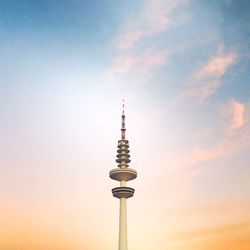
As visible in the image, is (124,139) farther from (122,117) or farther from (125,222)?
(125,222)

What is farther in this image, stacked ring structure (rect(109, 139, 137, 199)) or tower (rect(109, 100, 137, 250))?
stacked ring structure (rect(109, 139, 137, 199))

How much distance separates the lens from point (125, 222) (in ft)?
390

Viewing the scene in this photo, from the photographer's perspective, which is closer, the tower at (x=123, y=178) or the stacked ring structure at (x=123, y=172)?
the tower at (x=123, y=178)

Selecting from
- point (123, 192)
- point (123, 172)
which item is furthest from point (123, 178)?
point (123, 192)

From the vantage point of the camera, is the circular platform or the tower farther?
the circular platform

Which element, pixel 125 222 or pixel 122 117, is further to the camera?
pixel 122 117

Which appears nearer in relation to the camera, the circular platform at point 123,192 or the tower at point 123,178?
the tower at point 123,178

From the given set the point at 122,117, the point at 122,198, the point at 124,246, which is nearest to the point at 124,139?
the point at 122,117

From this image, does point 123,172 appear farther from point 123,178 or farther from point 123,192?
point 123,192

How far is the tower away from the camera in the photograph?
385ft

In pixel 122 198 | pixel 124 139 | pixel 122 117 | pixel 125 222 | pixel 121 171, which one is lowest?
pixel 125 222

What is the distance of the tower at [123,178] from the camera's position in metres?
117

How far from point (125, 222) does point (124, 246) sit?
285 inches

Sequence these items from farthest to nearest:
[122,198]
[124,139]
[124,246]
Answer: [124,139]
[122,198]
[124,246]
